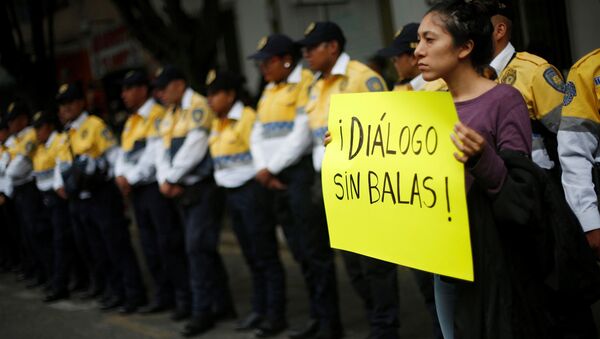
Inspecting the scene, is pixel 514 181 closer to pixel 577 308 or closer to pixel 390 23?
pixel 577 308

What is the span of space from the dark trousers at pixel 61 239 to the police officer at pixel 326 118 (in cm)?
379

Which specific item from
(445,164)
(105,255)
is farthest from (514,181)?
(105,255)

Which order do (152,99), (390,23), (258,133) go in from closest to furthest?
(258,133), (152,99), (390,23)

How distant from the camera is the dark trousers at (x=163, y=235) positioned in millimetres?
7125

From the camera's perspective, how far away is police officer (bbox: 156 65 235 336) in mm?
6586

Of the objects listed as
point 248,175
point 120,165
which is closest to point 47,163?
point 120,165

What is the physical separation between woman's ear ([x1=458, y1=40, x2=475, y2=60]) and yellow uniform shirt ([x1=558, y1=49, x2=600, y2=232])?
731mm

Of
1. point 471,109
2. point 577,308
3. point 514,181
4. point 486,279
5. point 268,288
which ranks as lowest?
point 268,288

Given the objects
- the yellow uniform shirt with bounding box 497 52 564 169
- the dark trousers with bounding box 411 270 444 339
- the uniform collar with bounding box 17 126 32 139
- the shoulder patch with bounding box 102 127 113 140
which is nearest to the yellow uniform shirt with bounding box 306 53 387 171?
the dark trousers with bounding box 411 270 444 339

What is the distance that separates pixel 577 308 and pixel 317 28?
9.16 ft

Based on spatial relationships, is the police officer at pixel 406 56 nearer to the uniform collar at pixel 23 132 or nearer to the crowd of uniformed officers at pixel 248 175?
the crowd of uniformed officers at pixel 248 175

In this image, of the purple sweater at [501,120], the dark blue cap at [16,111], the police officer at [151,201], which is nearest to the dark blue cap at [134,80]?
the police officer at [151,201]

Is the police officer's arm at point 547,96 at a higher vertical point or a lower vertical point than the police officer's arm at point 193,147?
higher

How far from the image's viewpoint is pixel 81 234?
8.31m
